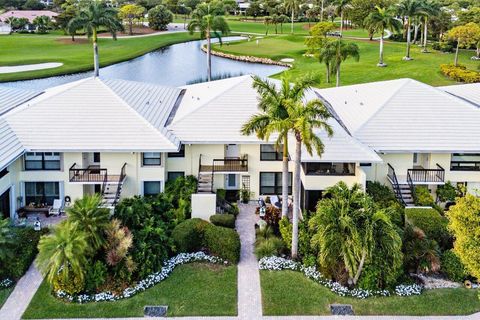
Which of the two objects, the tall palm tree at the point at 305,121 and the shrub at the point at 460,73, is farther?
the shrub at the point at 460,73

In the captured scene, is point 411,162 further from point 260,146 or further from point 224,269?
point 224,269

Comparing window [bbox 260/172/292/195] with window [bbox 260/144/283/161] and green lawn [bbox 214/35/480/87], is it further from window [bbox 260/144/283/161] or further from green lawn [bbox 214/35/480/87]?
green lawn [bbox 214/35/480/87]

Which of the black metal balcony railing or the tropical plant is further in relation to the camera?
the black metal balcony railing

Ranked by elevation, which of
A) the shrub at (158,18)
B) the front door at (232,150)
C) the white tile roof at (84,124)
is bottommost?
the front door at (232,150)

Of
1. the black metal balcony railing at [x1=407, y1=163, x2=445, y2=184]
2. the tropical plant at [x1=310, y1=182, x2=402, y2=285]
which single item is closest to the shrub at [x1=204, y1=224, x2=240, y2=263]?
the tropical plant at [x1=310, y1=182, x2=402, y2=285]

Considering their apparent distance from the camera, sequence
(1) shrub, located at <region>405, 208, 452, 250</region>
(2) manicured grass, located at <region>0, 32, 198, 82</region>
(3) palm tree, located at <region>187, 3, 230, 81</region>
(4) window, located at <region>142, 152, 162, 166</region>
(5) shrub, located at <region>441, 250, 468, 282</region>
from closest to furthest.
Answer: (5) shrub, located at <region>441, 250, 468, 282</region> < (1) shrub, located at <region>405, 208, 452, 250</region> < (4) window, located at <region>142, 152, 162, 166</region> < (3) palm tree, located at <region>187, 3, 230, 81</region> < (2) manicured grass, located at <region>0, 32, 198, 82</region>

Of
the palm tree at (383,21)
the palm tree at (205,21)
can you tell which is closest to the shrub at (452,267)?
the palm tree at (205,21)

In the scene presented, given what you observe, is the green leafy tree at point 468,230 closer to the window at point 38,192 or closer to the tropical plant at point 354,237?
the tropical plant at point 354,237
